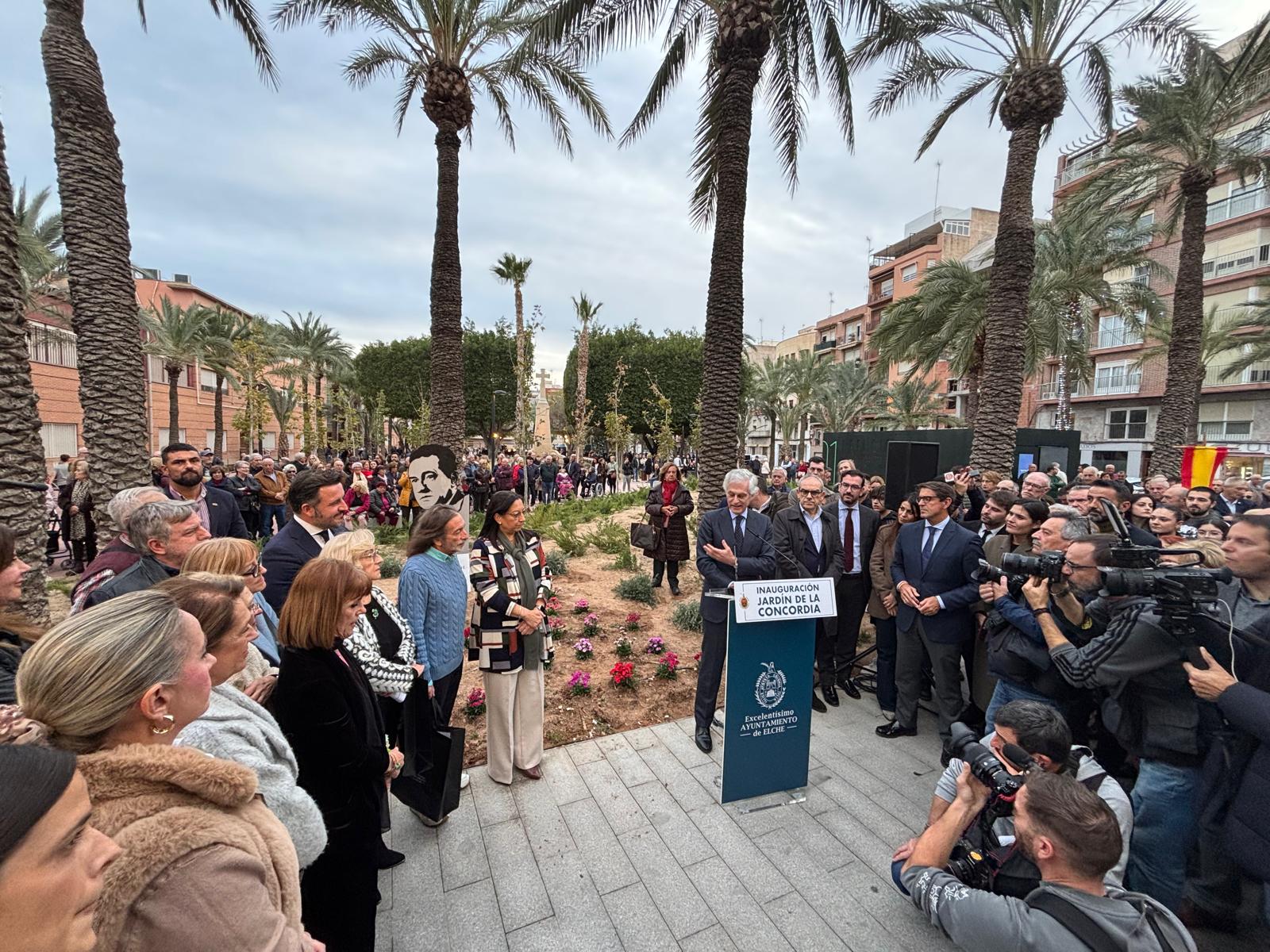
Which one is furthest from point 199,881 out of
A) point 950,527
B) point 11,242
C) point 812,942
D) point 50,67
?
point 50,67

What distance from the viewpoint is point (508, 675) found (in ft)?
11.8

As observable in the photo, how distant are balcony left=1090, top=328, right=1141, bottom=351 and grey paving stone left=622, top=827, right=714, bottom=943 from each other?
40.9 meters

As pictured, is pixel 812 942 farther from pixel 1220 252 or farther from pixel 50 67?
pixel 1220 252

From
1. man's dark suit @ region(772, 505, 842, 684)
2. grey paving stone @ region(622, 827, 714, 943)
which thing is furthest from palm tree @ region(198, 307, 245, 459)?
grey paving stone @ region(622, 827, 714, 943)

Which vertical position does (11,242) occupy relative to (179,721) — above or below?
above

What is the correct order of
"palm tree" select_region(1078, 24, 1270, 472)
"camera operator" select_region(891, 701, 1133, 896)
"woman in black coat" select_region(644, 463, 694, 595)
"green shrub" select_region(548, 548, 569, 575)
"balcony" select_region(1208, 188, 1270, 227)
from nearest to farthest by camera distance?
"camera operator" select_region(891, 701, 1133, 896) → "woman in black coat" select_region(644, 463, 694, 595) → "green shrub" select_region(548, 548, 569, 575) → "palm tree" select_region(1078, 24, 1270, 472) → "balcony" select_region(1208, 188, 1270, 227)

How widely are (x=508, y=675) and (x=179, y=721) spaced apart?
7.88 feet

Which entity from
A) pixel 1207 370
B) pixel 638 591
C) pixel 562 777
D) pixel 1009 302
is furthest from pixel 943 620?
pixel 1207 370

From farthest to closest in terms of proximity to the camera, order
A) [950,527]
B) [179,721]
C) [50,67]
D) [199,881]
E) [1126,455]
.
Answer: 1. [1126,455]
2. [50,67]
3. [950,527]
4. [179,721]
5. [199,881]

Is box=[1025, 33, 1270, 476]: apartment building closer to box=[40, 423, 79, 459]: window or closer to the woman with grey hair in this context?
the woman with grey hair

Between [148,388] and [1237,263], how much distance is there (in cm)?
5800

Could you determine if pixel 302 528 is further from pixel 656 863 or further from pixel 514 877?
pixel 656 863

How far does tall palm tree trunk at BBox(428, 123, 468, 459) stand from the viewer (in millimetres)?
10039

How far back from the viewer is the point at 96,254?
565 cm
